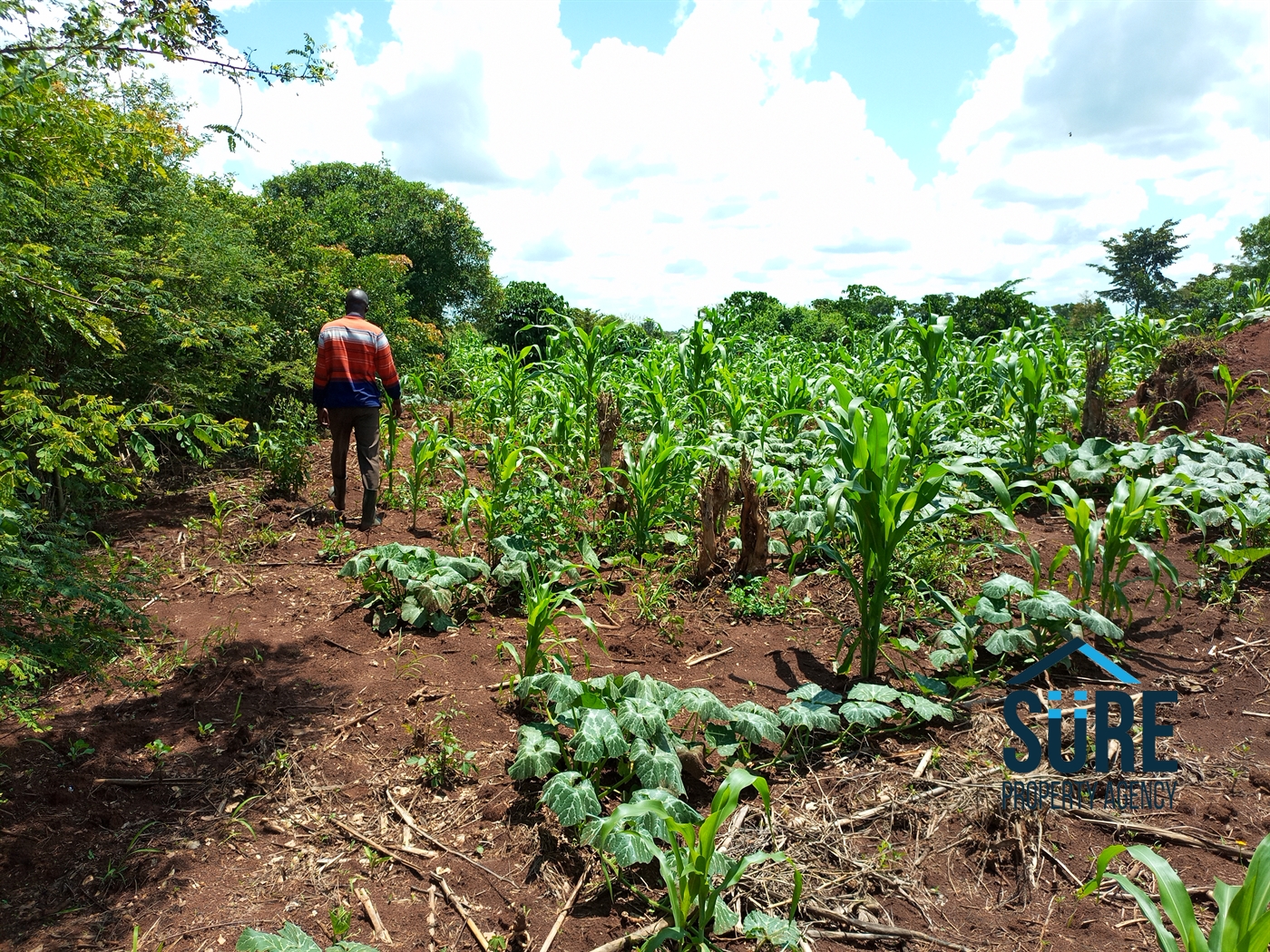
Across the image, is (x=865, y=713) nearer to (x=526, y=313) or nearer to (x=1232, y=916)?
(x=1232, y=916)

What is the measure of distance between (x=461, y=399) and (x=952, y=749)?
8336mm

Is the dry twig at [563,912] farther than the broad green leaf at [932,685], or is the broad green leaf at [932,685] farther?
the broad green leaf at [932,685]

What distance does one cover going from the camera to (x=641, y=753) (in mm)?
2619

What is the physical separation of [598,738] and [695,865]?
560 mm

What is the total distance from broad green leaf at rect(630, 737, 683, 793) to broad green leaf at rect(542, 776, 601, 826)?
0.58 ft

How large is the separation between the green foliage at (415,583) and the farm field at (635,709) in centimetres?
3

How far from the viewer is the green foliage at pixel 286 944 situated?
194 centimetres


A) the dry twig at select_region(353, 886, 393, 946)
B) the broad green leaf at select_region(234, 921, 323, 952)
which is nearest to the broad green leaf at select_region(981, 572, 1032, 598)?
the dry twig at select_region(353, 886, 393, 946)

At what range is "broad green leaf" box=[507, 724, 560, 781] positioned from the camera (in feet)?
8.74

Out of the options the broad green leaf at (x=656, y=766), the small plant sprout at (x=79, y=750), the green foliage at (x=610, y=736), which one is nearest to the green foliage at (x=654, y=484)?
the green foliage at (x=610, y=736)

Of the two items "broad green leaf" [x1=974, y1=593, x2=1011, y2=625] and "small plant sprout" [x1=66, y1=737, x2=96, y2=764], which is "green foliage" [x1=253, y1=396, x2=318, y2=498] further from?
"broad green leaf" [x1=974, y1=593, x2=1011, y2=625]

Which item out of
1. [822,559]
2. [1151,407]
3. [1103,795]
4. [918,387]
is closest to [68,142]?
[822,559]

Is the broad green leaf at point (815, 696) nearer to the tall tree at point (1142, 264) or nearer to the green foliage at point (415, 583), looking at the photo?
the green foliage at point (415, 583)

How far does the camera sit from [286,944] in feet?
6.50
